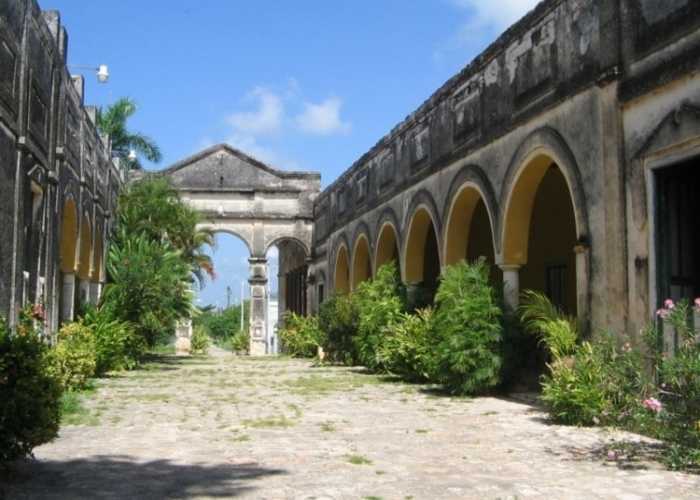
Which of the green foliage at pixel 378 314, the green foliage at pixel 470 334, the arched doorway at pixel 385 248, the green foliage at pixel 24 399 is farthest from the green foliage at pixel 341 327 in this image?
the green foliage at pixel 24 399

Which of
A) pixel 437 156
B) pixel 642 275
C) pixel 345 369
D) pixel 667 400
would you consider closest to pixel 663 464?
pixel 667 400

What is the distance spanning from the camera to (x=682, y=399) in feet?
20.7

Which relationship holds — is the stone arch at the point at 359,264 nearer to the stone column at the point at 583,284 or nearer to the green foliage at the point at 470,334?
the green foliage at the point at 470,334

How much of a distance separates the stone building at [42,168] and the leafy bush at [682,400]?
7083 mm

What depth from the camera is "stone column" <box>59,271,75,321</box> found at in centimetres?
1559

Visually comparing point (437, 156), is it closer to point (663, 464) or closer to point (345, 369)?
point (345, 369)

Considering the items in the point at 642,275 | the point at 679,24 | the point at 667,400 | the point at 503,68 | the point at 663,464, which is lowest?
the point at 663,464

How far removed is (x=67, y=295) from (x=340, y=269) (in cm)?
995

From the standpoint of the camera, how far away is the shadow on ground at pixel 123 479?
5496 millimetres

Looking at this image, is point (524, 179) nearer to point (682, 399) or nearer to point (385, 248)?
point (682, 399)

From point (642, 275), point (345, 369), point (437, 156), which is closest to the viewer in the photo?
point (642, 275)

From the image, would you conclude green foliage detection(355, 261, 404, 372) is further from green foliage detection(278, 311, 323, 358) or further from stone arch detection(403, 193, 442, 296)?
green foliage detection(278, 311, 323, 358)

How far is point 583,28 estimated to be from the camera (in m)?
9.91

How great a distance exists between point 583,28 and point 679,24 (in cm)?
189
